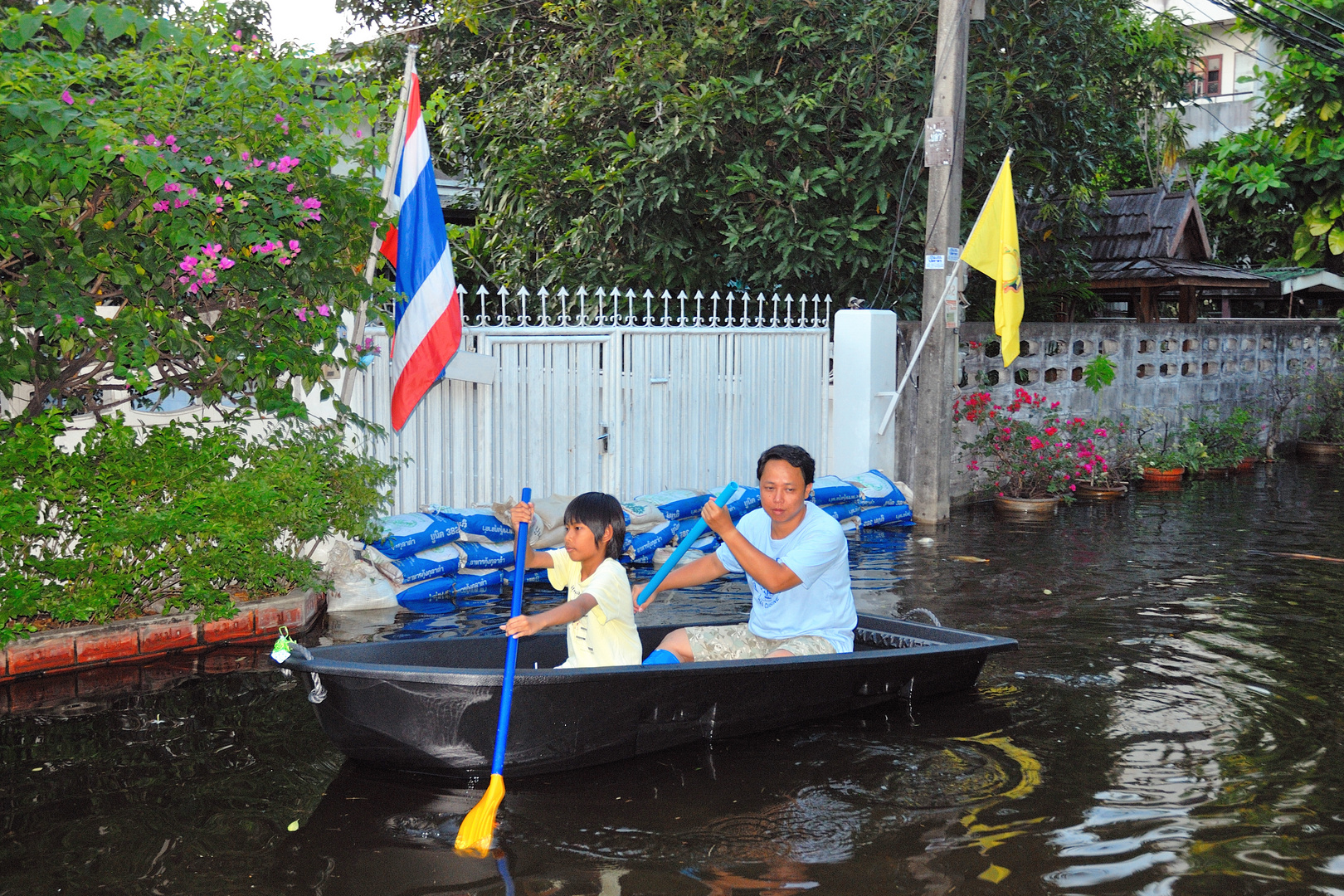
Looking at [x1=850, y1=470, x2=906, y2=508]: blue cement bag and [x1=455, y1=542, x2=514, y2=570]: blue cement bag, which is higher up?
[x1=850, y1=470, x2=906, y2=508]: blue cement bag

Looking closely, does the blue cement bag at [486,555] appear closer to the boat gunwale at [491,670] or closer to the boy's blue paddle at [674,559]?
the boy's blue paddle at [674,559]

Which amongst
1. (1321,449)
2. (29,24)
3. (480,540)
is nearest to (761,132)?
(480,540)

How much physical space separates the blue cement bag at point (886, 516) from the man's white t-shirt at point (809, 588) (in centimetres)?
541

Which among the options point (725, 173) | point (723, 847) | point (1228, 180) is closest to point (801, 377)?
point (725, 173)

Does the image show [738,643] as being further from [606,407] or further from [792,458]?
[606,407]

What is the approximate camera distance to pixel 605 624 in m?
5.32

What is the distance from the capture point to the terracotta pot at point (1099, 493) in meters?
13.5

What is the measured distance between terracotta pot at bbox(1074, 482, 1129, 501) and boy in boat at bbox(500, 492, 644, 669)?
925 cm

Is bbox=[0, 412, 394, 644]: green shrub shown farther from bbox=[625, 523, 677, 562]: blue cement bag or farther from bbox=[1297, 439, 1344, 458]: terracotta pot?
bbox=[1297, 439, 1344, 458]: terracotta pot

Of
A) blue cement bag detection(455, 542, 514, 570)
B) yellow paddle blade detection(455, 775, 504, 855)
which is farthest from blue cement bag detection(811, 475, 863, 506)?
yellow paddle blade detection(455, 775, 504, 855)

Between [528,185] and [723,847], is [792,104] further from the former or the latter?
[723,847]

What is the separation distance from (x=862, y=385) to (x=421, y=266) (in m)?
5.06

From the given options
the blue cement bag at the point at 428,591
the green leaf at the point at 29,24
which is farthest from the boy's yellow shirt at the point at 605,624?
the green leaf at the point at 29,24

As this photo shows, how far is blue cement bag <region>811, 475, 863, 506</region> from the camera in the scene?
35.6 ft
